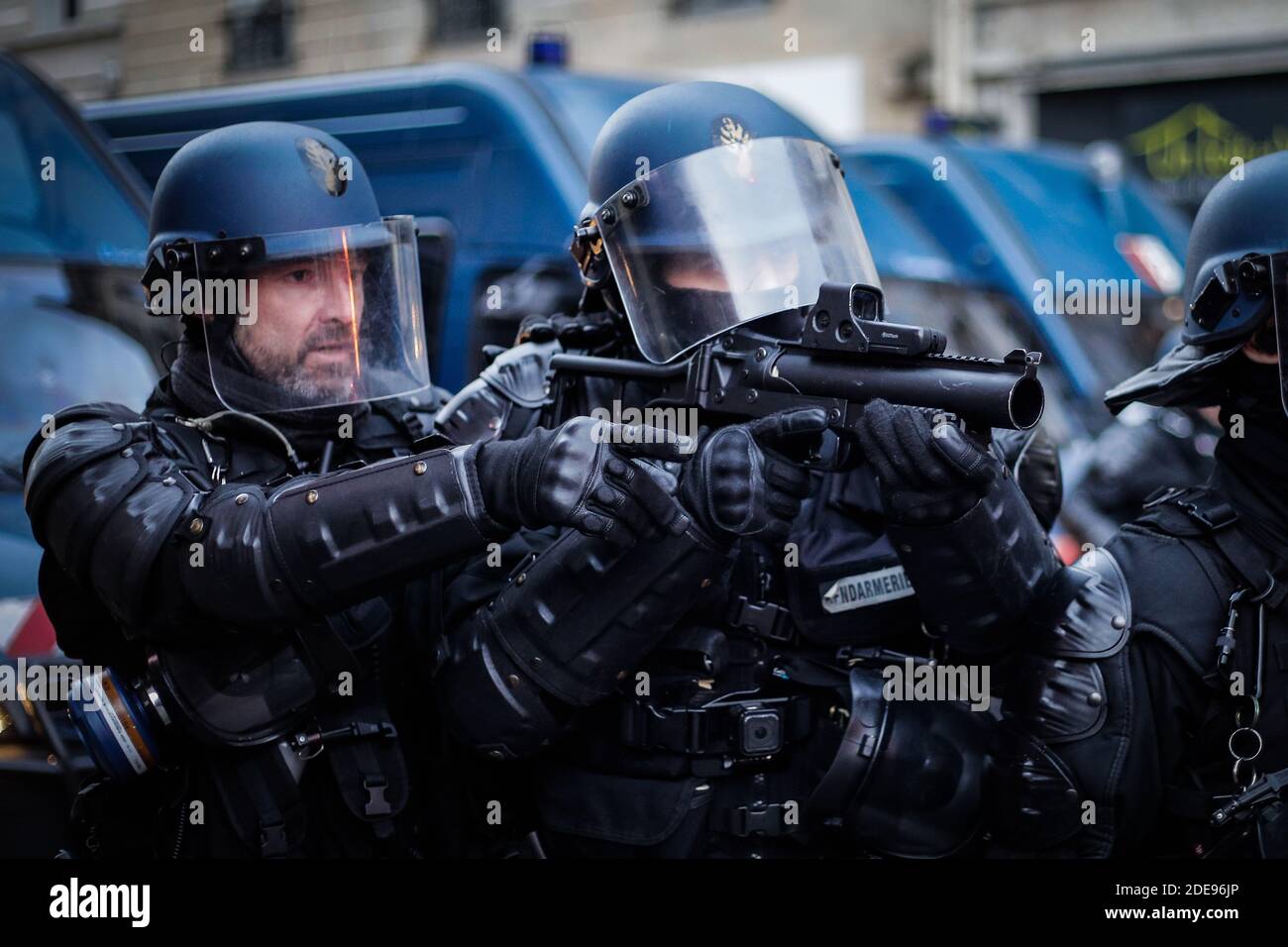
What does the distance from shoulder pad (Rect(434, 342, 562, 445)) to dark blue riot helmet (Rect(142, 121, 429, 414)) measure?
0.13 meters

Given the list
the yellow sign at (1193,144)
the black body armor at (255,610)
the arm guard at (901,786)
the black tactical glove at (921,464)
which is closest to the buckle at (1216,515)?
the black tactical glove at (921,464)

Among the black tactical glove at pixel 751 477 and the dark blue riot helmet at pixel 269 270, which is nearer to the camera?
the black tactical glove at pixel 751 477

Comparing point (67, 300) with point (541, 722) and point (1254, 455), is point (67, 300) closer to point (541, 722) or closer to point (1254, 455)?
point (541, 722)

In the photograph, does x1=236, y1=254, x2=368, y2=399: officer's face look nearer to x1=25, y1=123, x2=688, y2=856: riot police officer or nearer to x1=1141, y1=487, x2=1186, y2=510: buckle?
x1=25, y1=123, x2=688, y2=856: riot police officer

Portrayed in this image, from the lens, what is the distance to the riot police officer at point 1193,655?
212 centimetres

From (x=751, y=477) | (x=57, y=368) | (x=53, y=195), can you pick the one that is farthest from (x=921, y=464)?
(x=53, y=195)

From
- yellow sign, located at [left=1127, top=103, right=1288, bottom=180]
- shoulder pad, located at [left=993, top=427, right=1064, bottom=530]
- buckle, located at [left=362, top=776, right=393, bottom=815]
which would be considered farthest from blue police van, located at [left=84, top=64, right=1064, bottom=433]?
yellow sign, located at [left=1127, top=103, right=1288, bottom=180]

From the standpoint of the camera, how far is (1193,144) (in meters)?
10.8

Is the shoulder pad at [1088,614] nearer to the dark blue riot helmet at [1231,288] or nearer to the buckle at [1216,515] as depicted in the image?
the buckle at [1216,515]

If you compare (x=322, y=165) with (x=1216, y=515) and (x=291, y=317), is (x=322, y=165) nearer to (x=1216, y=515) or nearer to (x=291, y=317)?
(x=291, y=317)

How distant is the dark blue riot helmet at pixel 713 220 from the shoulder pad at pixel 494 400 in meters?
0.26

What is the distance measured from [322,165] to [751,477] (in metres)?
0.99
